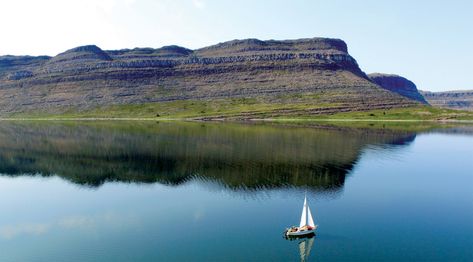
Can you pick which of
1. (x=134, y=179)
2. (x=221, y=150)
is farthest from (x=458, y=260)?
(x=221, y=150)

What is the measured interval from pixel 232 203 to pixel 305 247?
17.0m

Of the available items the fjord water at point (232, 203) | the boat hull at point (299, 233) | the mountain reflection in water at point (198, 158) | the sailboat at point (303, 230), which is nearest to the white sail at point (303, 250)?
the fjord water at point (232, 203)

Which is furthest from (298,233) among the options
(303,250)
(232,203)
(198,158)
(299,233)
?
(198,158)

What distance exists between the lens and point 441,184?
229 feet

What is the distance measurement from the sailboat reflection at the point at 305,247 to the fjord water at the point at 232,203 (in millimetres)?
225

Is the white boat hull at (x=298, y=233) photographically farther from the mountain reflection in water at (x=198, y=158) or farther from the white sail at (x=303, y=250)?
the mountain reflection in water at (x=198, y=158)

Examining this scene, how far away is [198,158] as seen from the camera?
300ft

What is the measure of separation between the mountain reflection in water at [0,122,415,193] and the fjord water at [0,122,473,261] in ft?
1.57

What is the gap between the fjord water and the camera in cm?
3906

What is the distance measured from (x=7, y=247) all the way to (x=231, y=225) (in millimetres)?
23237

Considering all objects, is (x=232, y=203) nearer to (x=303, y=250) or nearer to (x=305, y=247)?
(x=305, y=247)

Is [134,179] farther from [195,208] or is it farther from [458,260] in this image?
[458,260]

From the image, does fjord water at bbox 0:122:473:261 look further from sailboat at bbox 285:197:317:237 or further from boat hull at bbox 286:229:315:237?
sailboat at bbox 285:197:317:237

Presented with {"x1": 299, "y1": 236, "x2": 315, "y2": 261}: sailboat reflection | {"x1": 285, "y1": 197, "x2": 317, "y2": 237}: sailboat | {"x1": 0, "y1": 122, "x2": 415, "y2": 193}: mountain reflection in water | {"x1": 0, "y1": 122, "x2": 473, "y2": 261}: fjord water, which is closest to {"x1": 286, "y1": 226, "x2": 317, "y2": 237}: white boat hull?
{"x1": 285, "y1": 197, "x2": 317, "y2": 237}: sailboat
